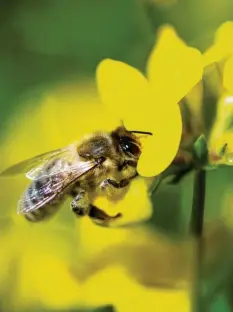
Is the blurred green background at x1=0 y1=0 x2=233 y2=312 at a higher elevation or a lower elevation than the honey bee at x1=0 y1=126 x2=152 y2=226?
higher

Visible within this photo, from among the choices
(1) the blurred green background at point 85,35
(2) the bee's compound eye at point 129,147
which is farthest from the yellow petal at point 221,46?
(2) the bee's compound eye at point 129,147

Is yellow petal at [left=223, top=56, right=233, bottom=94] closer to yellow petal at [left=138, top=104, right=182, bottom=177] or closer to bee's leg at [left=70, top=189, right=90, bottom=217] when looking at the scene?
yellow petal at [left=138, top=104, right=182, bottom=177]

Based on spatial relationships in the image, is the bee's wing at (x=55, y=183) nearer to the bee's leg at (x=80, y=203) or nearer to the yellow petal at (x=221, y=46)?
the bee's leg at (x=80, y=203)

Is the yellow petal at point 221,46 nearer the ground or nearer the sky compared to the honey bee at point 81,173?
nearer the sky

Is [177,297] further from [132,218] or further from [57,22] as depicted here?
[57,22]

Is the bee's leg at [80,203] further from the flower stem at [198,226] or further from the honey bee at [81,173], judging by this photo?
the flower stem at [198,226]

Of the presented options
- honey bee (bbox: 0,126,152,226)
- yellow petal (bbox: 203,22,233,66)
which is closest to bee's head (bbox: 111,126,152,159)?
honey bee (bbox: 0,126,152,226)

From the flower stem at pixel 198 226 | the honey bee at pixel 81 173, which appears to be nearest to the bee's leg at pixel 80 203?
the honey bee at pixel 81 173

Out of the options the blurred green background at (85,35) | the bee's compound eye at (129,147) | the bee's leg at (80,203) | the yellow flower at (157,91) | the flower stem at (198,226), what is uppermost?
the blurred green background at (85,35)

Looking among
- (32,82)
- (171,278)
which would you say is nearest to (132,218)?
(171,278)
